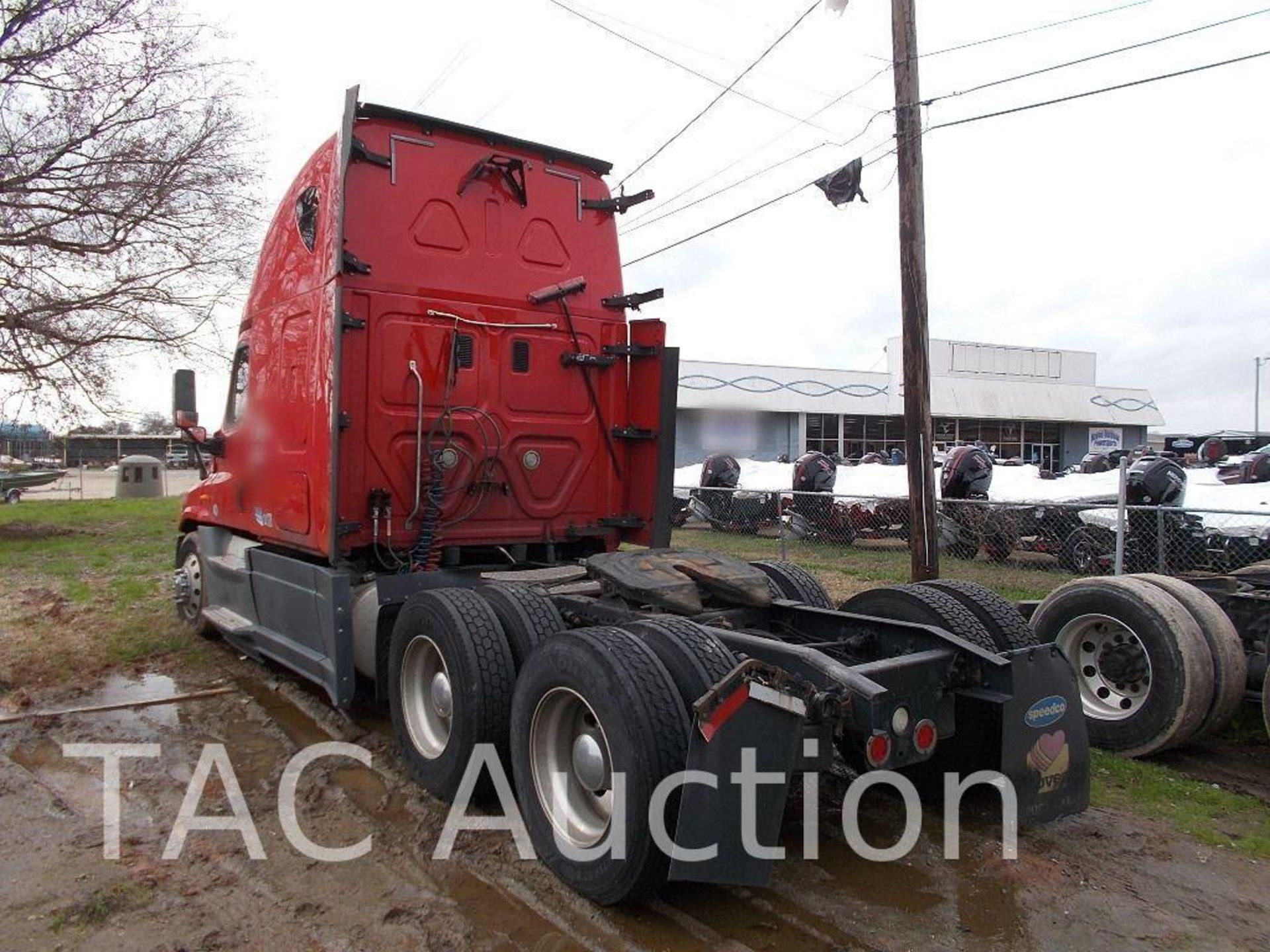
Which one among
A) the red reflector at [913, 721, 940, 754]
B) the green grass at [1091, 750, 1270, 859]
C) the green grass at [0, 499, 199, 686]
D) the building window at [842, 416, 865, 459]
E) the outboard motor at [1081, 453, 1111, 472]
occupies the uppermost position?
the building window at [842, 416, 865, 459]

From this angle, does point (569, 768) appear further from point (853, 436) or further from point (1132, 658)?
Result: point (853, 436)

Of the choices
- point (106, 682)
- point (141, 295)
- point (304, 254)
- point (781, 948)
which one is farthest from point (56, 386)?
point (781, 948)

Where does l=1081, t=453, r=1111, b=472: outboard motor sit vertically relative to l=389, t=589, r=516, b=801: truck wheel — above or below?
above

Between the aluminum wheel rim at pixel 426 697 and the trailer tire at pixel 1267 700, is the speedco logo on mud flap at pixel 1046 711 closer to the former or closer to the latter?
the trailer tire at pixel 1267 700

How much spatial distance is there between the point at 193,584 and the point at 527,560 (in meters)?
3.42

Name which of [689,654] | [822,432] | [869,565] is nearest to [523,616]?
[689,654]

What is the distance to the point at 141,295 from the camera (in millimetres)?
17266

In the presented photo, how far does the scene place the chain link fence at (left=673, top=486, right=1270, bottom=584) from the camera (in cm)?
969

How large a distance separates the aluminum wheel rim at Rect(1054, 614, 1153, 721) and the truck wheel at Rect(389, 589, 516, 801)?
3.12 metres

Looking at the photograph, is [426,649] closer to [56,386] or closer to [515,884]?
[515,884]

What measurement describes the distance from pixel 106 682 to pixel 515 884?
15.0 ft

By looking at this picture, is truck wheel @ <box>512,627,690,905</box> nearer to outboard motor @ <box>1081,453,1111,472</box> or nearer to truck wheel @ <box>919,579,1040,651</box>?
truck wheel @ <box>919,579,1040,651</box>

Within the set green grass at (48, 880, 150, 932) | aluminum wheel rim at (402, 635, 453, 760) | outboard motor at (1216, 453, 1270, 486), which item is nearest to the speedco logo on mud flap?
aluminum wheel rim at (402, 635, 453, 760)

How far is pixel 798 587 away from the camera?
5477mm
